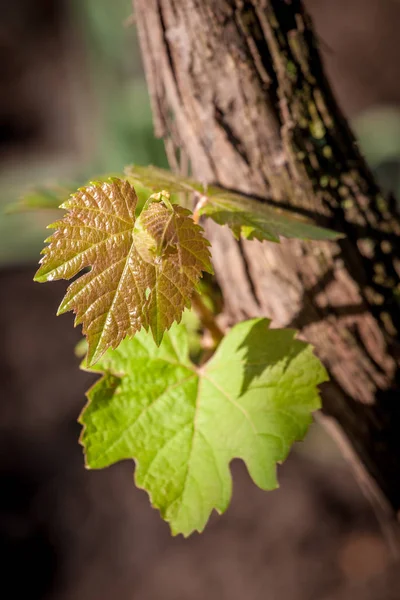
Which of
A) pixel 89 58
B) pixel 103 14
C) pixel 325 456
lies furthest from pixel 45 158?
pixel 325 456

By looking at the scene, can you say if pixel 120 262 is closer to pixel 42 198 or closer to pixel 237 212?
pixel 237 212

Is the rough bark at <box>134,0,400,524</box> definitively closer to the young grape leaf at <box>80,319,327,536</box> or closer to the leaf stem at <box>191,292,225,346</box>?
the leaf stem at <box>191,292,225,346</box>

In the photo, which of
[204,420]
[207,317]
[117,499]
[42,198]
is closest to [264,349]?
[204,420]

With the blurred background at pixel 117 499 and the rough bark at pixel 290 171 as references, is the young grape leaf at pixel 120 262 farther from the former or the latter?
the blurred background at pixel 117 499

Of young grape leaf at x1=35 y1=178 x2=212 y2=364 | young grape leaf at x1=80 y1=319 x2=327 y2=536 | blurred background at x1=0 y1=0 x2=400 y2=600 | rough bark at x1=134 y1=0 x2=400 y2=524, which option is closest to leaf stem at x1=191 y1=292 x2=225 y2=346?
rough bark at x1=134 y1=0 x2=400 y2=524

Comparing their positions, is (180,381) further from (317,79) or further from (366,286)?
(317,79)

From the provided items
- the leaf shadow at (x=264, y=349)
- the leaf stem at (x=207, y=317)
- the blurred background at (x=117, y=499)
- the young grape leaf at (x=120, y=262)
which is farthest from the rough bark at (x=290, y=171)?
the blurred background at (x=117, y=499)

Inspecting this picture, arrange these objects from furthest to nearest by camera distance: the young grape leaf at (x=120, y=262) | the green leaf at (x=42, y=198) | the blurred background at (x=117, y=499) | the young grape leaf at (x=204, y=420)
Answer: the blurred background at (x=117, y=499) < the green leaf at (x=42, y=198) < the young grape leaf at (x=204, y=420) < the young grape leaf at (x=120, y=262)
